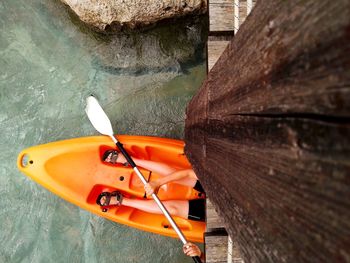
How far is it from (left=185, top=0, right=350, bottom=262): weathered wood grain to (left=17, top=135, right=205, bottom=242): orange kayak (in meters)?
2.09

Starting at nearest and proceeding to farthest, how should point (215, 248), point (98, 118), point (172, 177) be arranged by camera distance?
point (215, 248), point (172, 177), point (98, 118)

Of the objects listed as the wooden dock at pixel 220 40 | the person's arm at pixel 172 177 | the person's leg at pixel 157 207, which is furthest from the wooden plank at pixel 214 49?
the person's leg at pixel 157 207

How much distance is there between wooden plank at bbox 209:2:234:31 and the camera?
74.2 inches

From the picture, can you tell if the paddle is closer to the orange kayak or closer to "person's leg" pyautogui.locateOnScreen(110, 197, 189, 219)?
the orange kayak

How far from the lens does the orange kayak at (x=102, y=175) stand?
109 inches

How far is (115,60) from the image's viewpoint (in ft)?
11.1

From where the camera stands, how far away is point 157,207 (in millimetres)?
2789

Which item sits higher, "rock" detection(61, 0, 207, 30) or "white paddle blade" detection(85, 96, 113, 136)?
"rock" detection(61, 0, 207, 30)

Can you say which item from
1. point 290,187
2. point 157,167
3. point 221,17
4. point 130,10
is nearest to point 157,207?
point 157,167

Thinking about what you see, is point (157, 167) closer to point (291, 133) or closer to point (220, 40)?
point (220, 40)

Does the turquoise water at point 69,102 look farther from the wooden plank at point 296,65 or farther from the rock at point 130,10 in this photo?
the wooden plank at point 296,65

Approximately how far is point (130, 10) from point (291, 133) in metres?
2.81

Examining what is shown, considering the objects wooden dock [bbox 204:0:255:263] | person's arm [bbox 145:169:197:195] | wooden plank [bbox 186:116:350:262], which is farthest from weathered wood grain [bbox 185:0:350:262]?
person's arm [bbox 145:169:197:195]

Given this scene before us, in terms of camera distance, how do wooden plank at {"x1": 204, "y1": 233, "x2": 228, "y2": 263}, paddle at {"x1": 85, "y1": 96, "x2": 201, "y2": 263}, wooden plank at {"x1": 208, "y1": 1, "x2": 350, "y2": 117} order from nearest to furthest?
wooden plank at {"x1": 208, "y1": 1, "x2": 350, "y2": 117}
wooden plank at {"x1": 204, "y1": 233, "x2": 228, "y2": 263}
paddle at {"x1": 85, "y1": 96, "x2": 201, "y2": 263}
